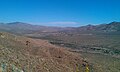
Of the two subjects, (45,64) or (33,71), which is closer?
(33,71)

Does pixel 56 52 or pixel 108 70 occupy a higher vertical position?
pixel 56 52

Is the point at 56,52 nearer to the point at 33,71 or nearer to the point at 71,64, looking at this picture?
the point at 71,64

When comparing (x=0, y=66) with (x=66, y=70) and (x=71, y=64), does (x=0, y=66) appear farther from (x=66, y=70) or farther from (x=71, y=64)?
(x=71, y=64)

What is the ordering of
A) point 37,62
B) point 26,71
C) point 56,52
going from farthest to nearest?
point 56,52
point 37,62
point 26,71

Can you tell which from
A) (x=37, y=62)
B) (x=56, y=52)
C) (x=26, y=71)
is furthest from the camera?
(x=56, y=52)

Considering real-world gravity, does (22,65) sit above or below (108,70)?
above

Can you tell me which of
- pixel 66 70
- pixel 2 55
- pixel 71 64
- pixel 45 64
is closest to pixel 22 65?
pixel 2 55

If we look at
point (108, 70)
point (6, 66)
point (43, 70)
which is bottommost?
point (108, 70)

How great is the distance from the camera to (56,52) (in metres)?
28.2

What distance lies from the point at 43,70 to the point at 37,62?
159 cm

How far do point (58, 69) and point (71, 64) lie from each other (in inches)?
176

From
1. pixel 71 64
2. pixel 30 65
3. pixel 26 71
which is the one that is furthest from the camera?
pixel 71 64

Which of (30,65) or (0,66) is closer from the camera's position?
(0,66)

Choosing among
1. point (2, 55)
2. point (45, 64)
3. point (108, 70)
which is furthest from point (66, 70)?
point (108, 70)
